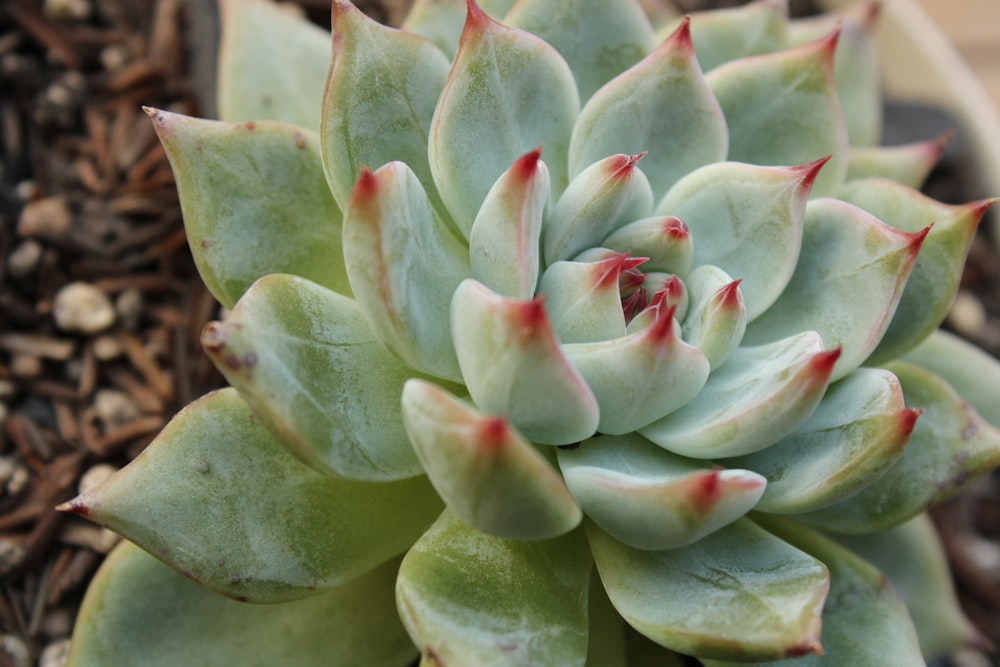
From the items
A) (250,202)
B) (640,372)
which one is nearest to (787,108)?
(640,372)

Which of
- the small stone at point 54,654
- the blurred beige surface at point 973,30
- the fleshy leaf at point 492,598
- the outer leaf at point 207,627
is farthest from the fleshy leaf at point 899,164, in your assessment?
the blurred beige surface at point 973,30

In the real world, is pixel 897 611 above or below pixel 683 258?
below

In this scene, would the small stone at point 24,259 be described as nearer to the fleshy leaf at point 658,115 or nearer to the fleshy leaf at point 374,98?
the fleshy leaf at point 374,98

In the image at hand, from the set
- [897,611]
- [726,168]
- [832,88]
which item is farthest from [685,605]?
[832,88]

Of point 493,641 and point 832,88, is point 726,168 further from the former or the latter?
point 493,641

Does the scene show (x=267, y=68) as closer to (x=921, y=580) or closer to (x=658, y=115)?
(x=658, y=115)

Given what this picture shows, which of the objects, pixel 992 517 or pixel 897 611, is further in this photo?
pixel 992 517
